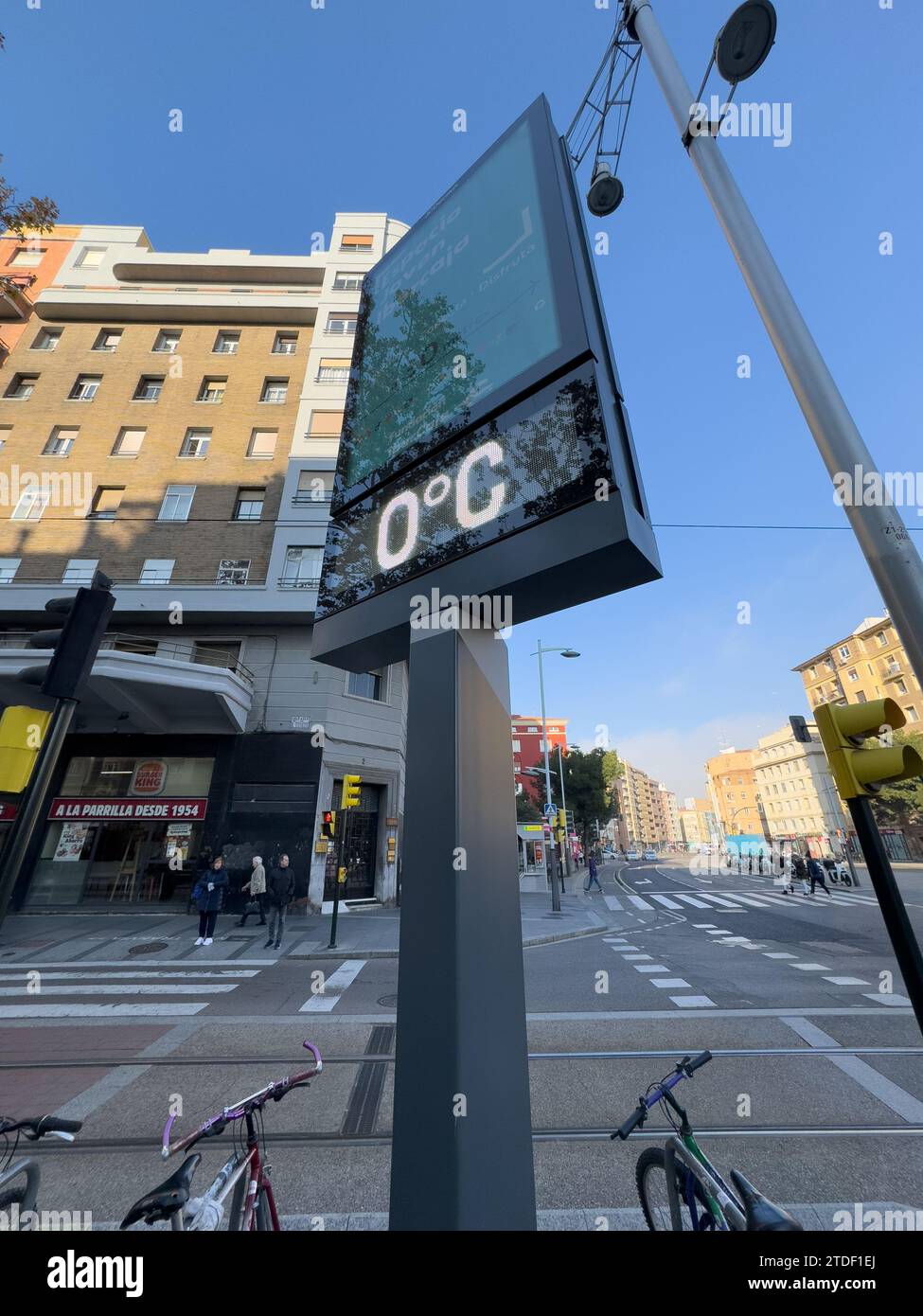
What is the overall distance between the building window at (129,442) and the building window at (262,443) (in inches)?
182

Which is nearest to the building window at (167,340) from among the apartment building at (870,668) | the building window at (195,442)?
the building window at (195,442)

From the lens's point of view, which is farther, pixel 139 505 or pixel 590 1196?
pixel 139 505

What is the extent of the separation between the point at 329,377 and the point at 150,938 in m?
21.5

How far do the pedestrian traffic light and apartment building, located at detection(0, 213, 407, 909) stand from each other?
17.1 m

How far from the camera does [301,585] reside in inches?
762

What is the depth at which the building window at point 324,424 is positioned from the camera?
21516 millimetres

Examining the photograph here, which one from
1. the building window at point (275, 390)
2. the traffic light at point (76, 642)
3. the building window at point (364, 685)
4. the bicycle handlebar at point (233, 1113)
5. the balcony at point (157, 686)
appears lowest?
the bicycle handlebar at point (233, 1113)

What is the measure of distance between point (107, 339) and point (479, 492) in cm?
3194

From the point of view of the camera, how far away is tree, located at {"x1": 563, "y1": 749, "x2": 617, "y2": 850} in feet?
157

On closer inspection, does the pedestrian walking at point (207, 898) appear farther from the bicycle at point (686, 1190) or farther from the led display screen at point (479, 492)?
the led display screen at point (479, 492)

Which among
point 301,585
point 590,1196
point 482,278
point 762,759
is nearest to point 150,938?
point 301,585

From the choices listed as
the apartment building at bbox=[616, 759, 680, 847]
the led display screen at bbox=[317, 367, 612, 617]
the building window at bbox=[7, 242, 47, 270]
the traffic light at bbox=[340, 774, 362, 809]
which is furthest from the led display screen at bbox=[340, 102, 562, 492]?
the apartment building at bbox=[616, 759, 680, 847]
